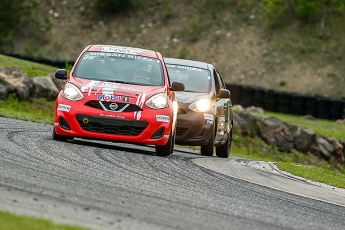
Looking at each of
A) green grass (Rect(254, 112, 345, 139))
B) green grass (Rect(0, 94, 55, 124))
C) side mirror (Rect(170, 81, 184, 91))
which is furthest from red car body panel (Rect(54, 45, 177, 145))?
green grass (Rect(254, 112, 345, 139))

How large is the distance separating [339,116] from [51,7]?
1389 inches

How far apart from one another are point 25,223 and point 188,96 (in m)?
9.85

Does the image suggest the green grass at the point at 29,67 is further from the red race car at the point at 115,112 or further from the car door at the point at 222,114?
the red race car at the point at 115,112

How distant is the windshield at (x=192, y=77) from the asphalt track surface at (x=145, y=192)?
10.5 feet

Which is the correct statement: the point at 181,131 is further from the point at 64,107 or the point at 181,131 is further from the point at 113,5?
the point at 113,5

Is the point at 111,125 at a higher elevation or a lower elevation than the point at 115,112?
lower

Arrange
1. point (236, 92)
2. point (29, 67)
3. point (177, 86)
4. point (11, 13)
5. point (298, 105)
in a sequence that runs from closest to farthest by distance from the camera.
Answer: point (177, 86), point (29, 67), point (298, 105), point (236, 92), point (11, 13)

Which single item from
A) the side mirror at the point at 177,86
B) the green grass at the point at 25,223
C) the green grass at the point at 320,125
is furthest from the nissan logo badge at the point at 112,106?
the green grass at the point at 320,125

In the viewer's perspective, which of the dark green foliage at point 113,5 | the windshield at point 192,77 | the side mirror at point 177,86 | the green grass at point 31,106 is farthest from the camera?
the dark green foliage at point 113,5

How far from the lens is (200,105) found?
15.9 m

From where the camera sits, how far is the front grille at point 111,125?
13211mm

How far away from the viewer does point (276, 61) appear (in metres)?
61.7

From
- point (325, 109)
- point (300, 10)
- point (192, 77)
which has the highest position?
point (192, 77)

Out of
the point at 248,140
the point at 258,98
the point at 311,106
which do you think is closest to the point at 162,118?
the point at 248,140
